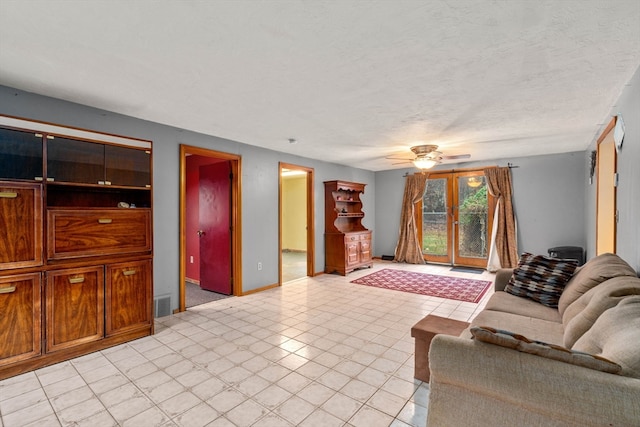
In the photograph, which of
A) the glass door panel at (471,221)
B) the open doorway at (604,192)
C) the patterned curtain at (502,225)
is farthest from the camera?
the glass door panel at (471,221)

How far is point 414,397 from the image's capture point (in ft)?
7.05

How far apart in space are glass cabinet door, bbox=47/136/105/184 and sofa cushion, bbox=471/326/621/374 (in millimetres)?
3312

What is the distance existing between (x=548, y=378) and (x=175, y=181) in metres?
3.97

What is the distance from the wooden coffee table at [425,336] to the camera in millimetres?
2270

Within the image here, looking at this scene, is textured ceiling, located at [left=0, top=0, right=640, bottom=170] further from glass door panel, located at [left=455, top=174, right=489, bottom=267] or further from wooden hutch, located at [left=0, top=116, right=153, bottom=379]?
glass door panel, located at [left=455, top=174, right=489, bottom=267]

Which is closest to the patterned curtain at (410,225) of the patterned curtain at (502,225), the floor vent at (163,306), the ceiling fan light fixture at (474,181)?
the ceiling fan light fixture at (474,181)

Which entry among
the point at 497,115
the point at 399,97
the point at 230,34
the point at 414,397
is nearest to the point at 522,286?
the point at 414,397

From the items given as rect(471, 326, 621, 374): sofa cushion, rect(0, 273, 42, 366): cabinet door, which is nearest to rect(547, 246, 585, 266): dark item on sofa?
rect(471, 326, 621, 374): sofa cushion

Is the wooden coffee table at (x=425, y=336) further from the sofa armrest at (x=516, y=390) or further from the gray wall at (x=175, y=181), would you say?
the gray wall at (x=175, y=181)

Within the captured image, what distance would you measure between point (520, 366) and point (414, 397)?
3.85ft

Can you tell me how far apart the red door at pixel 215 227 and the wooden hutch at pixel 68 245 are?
61.0 inches

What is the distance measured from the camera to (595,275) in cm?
214

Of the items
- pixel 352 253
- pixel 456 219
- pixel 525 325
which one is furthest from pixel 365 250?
pixel 525 325

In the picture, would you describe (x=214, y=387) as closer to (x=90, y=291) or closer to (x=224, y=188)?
(x=90, y=291)
